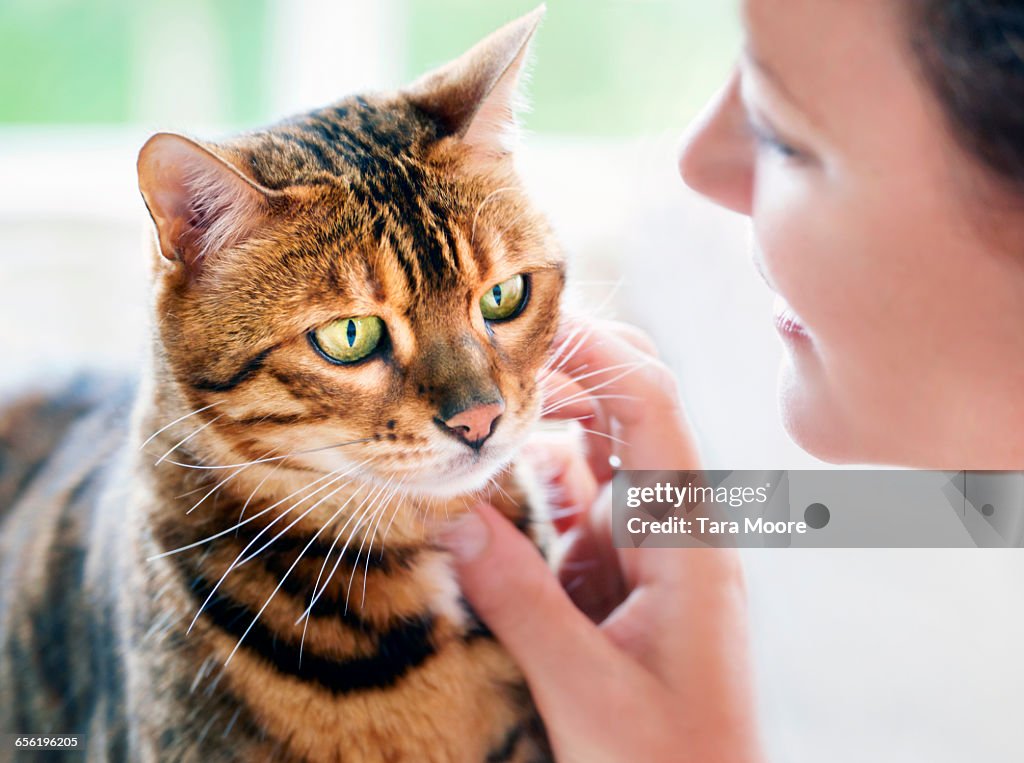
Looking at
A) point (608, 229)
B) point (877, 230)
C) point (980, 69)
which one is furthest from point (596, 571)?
point (608, 229)

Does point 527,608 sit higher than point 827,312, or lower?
lower

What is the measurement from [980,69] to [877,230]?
10 centimetres

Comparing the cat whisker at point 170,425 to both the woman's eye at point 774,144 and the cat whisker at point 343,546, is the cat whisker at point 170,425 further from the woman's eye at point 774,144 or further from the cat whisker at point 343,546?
the woman's eye at point 774,144

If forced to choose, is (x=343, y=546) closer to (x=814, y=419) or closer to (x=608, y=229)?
(x=814, y=419)

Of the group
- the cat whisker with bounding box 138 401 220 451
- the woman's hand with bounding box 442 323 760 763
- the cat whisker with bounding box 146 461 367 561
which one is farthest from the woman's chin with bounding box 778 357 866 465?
the cat whisker with bounding box 138 401 220 451

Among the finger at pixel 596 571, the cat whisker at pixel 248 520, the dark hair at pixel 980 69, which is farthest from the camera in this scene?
the finger at pixel 596 571

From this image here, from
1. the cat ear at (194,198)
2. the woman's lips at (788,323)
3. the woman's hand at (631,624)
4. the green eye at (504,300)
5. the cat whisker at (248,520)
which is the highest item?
the cat ear at (194,198)

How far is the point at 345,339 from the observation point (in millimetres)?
619

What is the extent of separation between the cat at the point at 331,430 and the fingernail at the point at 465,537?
0.05 ft

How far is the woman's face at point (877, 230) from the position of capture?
48 centimetres

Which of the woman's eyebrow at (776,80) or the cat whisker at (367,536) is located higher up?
the woman's eyebrow at (776,80)

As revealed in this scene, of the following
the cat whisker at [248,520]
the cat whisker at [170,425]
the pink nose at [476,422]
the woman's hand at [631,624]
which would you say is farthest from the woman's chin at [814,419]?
the cat whisker at [170,425]

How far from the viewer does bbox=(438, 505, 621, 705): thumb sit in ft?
2.18

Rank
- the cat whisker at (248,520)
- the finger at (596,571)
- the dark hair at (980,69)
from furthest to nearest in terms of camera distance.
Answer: the finger at (596,571) < the cat whisker at (248,520) < the dark hair at (980,69)
